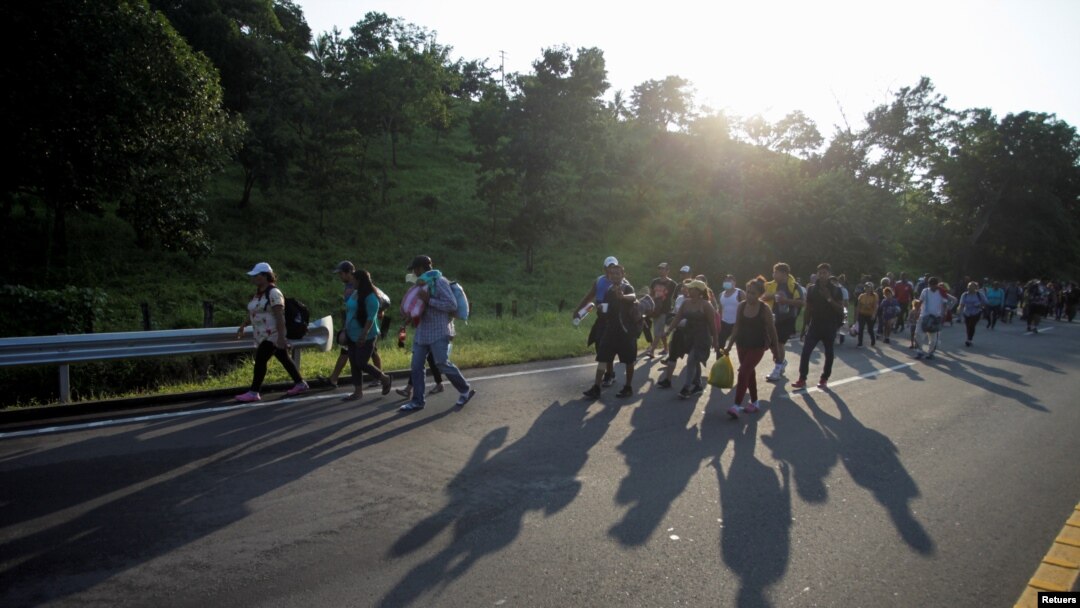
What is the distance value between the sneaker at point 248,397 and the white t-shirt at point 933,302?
13590 mm

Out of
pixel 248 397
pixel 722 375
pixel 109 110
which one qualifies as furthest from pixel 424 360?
pixel 109 110

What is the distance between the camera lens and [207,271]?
2686cm

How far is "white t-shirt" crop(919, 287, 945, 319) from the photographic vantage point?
14.6 m

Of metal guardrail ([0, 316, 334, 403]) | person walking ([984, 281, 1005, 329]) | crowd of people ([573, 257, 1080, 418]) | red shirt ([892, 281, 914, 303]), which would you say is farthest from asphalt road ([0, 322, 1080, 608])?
person walking ([984, 281, 1005, 329])

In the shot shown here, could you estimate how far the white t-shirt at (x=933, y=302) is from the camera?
1459 centimetres

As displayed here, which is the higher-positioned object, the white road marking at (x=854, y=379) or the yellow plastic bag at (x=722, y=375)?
the yellow plastic bag at (x=722, y=375)

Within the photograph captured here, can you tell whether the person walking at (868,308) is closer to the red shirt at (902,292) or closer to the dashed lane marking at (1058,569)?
the red shirt at (902,292)

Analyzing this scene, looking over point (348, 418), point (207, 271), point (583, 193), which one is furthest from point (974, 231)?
point (348, 418)

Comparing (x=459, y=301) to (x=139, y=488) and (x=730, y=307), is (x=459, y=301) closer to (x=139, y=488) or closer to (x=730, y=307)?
(x=139, y=488)

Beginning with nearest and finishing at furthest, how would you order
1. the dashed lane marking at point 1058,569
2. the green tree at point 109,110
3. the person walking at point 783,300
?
the dashed lane marking at point 1058,569
the person walking at point 783,300
the green tree at point 109,110

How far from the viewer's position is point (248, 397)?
8211 millimetres

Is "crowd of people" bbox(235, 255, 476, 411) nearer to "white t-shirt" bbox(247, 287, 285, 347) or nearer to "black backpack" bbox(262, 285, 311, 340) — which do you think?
"white t-shirt" bbox(247, 287, 285, 347)

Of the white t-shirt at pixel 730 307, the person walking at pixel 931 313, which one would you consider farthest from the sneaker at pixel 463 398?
the person walking at pixel 931 313

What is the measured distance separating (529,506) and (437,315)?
3618 mm
